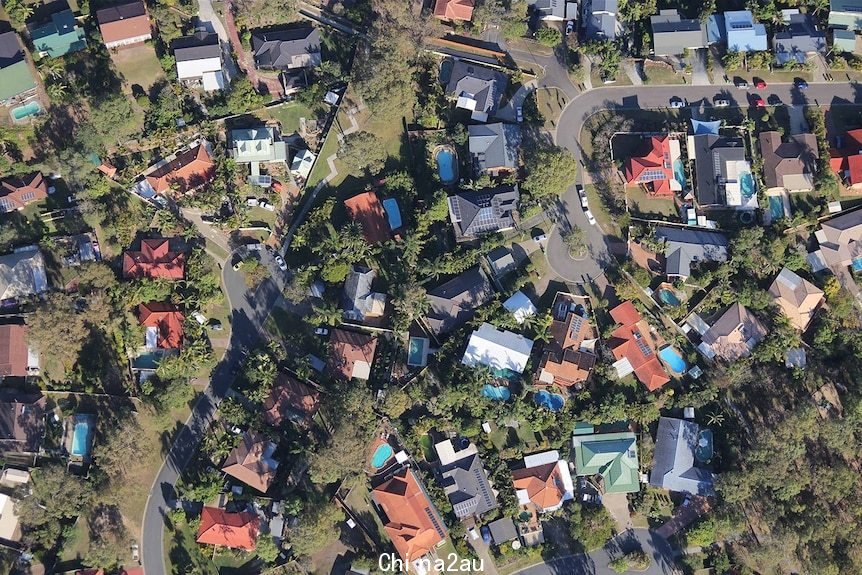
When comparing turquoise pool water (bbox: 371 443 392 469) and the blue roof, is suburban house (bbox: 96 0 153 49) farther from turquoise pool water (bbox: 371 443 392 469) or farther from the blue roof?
turquoise pool water (bbox: 371 443 392 469)

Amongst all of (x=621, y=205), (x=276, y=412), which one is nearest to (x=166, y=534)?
(x=276, y=412)

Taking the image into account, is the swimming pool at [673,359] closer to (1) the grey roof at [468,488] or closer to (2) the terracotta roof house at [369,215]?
(1) the grey roof at [468,488]

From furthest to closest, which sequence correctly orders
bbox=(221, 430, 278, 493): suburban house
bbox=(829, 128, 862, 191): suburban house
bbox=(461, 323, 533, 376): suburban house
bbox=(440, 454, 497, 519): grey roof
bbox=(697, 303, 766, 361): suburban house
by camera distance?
A: bbox=(829, 128, 862, 191): suburban house, bbox=(697, 303, 766, 361): suburban house, bbox=(461, 323, 533, 376): suburban house, bbox=(221, 430, 278, 493): suburban house, bbox=(440, 454, 497, 519): grey roof

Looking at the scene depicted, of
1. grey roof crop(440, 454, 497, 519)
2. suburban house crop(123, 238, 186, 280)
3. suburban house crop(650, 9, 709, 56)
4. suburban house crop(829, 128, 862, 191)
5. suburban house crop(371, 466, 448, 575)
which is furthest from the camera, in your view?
suburban house crop(650, 9, 709, 56)

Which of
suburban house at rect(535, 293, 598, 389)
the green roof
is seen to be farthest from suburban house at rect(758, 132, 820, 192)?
the green roof

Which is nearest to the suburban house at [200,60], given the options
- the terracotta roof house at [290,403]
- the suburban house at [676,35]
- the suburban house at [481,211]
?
the suburban house at [481,211]

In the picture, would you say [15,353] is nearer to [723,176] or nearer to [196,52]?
[196,52]

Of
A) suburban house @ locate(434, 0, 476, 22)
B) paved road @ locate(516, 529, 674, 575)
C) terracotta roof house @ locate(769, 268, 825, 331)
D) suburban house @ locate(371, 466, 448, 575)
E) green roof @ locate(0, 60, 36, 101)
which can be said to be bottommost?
paved road @ locate(516, 529, 674, 575)
